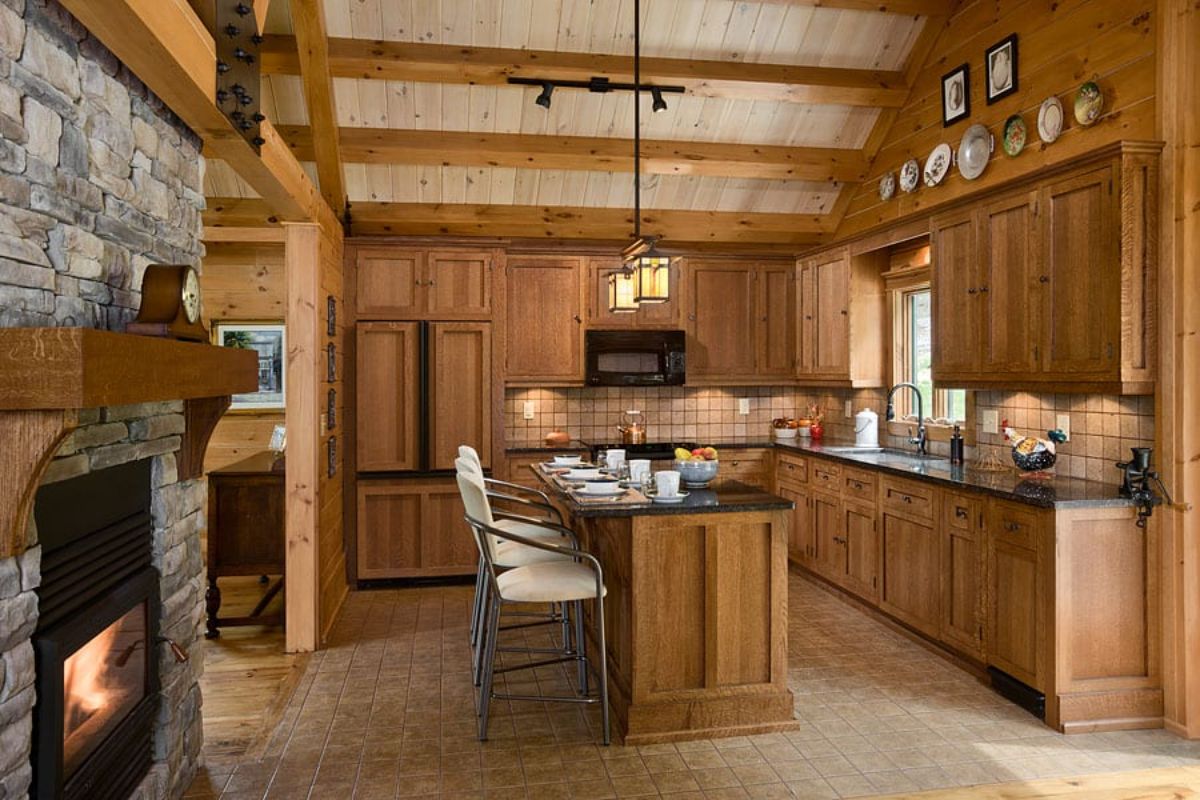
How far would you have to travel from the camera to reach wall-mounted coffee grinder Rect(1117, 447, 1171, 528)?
332 cm

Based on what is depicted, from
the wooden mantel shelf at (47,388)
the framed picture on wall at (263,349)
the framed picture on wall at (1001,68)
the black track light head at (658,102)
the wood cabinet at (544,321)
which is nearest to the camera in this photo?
the wooden mantel shelf at (47,388)

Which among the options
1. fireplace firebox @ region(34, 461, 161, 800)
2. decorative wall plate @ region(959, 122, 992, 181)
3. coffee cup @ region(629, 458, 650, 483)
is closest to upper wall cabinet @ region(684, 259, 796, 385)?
decorative wall plate @ region(959, 122, 992, 181)

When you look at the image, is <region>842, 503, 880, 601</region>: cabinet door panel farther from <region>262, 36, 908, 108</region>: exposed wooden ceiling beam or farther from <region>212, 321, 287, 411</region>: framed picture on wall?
<region>212, 321, 287, 411</region>: framed picture on wall

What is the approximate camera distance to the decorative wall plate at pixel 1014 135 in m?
4.13

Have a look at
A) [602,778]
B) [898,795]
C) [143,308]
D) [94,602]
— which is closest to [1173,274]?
[898,795]

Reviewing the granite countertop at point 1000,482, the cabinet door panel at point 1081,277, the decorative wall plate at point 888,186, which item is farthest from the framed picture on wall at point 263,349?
the cabinet door panel at point 1081,277

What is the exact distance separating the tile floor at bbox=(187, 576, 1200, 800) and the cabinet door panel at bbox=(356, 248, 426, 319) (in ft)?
8.01

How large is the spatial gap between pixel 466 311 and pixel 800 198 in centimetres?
256

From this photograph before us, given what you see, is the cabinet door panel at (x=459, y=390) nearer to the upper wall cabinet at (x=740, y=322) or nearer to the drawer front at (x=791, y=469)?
the upper wall cabinet at (x=740, y=322)

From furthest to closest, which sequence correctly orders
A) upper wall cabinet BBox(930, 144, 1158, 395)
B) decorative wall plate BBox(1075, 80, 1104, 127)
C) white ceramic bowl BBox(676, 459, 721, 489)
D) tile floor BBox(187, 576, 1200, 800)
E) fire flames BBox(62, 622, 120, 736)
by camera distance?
white ceramic bowl BBox(676, 459, 721, 489)
decorative wall plate BBox(1075, 80, 1104, 127)
upper wall cabinet BBox(930, 144, 1158, 395)
tile floor BBox(187, 576, 1200, 800)
fire flames BBox(62, 622, 120, 736)

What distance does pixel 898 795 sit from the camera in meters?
2.81

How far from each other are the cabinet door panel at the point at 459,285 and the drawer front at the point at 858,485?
2.57 meters

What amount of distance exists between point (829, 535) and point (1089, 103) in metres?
2.80

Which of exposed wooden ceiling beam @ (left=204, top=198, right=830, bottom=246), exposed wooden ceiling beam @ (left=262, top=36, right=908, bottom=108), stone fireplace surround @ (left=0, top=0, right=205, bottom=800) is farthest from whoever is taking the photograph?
exposed wooden ceiling beam @ (left=204, top=198, right=830, bottom=246)
